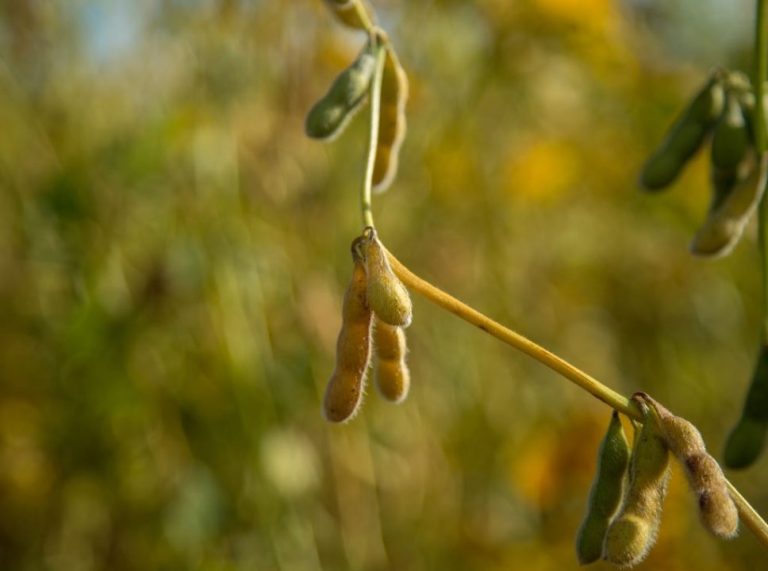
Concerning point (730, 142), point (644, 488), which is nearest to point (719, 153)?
point (730, 142)

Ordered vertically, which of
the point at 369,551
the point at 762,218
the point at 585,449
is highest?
the point at 762,218

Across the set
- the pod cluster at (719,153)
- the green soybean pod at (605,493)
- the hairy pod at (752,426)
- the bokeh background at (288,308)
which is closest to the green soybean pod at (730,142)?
the pod cluster at (719,153)

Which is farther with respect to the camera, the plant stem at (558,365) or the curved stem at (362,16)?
the curved stem at (362,16)

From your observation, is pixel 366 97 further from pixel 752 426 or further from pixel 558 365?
pixel 752 426

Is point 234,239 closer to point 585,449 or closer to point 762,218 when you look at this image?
point 585,449

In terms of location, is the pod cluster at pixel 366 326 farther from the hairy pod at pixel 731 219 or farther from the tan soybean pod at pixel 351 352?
the hairy pod at pixel 731 219

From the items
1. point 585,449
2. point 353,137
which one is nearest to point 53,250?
point 353,137
